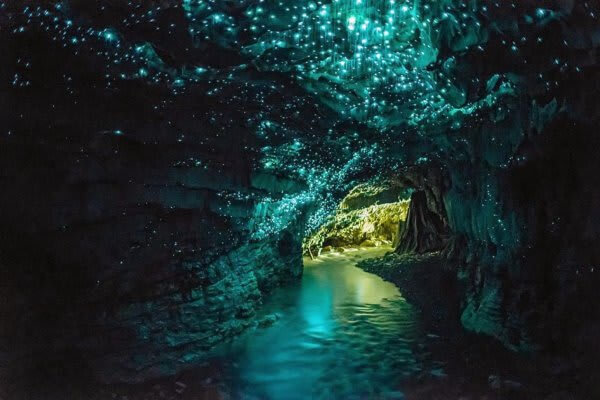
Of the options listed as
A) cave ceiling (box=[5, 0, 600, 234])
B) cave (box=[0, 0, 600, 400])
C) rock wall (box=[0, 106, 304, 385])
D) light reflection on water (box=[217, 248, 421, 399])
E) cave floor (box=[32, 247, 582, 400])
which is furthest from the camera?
light reflection on water (box=[217, 248, 421, 399])

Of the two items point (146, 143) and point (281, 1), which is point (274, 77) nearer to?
point (281, 1)

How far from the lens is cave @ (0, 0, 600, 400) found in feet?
14.3

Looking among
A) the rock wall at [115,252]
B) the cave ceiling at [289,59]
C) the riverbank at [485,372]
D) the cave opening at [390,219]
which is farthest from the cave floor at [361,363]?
the cave opening at [390,219]

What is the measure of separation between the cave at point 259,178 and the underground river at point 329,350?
5cm

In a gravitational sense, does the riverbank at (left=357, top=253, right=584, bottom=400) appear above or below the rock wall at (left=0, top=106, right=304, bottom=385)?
below

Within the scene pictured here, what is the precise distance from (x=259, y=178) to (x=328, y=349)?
13.2 ft

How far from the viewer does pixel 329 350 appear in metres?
8.12

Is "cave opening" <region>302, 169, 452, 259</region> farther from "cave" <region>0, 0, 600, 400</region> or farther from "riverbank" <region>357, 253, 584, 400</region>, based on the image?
"cave" <region>0, 0, 600, 400</region>

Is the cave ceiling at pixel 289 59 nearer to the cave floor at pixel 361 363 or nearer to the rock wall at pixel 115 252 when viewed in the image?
the rock wall at pixel 115 252

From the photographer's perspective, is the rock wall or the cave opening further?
the cave opening

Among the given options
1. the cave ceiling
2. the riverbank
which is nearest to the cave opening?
the riverbank

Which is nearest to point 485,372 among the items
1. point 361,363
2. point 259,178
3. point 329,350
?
point 361,363

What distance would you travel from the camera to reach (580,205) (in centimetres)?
580

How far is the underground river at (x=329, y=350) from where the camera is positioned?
6.57 m
